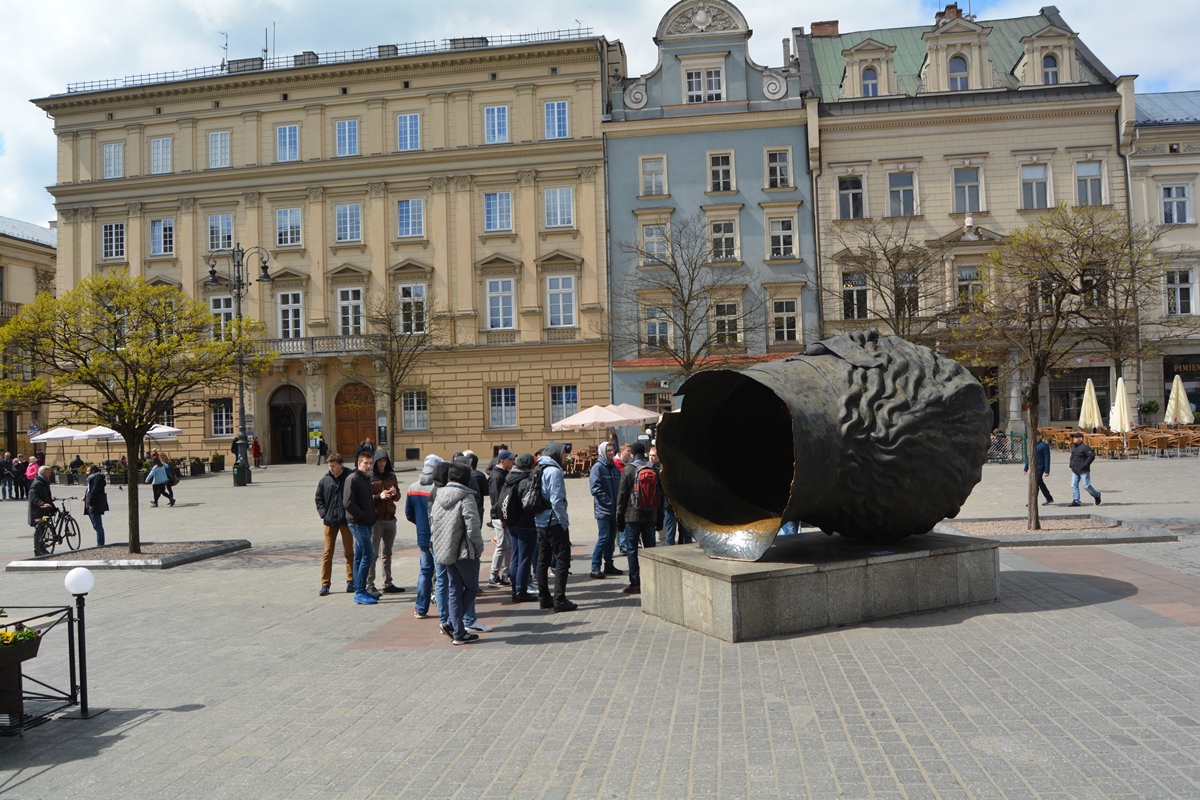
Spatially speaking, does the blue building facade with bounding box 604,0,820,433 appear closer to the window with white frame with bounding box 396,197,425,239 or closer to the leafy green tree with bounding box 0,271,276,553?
the window with white frame with bounding box 396,197,425,239

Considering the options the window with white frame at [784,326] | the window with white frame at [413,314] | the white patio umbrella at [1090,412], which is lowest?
the white patio umbrella at [1090,412]

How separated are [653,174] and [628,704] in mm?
34133

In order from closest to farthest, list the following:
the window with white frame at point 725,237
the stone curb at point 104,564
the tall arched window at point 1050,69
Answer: the stone curb at point 104,564
the tall arched window at point 1050,69
the window with white frame at point 725,237

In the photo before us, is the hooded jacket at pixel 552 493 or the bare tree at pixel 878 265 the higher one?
the bare tree at pixel 878 265

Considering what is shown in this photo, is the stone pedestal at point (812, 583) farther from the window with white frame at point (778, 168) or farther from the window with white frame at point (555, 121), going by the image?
the window with white frame at point (555, 121)

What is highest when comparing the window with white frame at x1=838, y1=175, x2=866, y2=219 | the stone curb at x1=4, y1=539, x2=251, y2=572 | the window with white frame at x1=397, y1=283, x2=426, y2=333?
the window with white frame at x1=838, y1=175, x2=866, y2=219

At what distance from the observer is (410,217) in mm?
39312

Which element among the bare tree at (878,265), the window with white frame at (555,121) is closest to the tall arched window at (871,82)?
the bare tree at (878,265)

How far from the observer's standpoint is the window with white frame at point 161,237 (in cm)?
4131

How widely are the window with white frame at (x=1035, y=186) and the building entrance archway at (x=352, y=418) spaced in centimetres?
2816

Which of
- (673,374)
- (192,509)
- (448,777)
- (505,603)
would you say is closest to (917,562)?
(505,603)

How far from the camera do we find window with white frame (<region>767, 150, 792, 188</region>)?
123 ft

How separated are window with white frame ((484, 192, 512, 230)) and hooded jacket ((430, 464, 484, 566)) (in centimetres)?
3169

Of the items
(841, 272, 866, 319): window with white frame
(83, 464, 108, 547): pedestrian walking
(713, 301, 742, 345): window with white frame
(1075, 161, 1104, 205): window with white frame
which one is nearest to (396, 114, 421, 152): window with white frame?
(713, 301, 742, 345): window with white frame
